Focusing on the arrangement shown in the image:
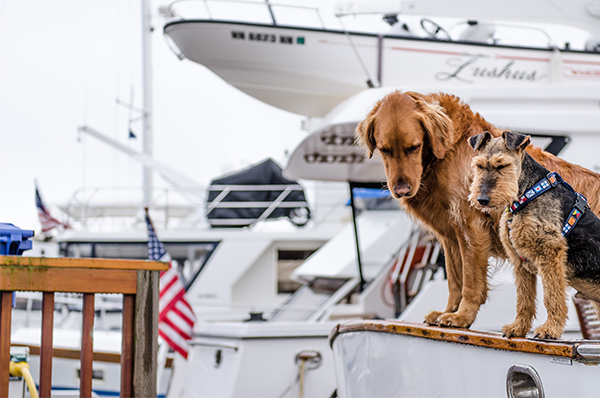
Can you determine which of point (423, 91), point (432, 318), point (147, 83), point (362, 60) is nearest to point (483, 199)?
point (432, 318)

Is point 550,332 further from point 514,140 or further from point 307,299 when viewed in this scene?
point 307,299

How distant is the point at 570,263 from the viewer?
6.56ft

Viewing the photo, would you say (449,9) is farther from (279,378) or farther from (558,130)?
(279,378)

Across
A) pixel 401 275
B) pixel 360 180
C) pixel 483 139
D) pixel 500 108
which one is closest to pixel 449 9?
pixel 500 108

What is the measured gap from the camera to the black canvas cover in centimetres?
1309

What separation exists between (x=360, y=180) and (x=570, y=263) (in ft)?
17.5

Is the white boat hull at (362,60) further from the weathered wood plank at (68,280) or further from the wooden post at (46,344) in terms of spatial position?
the wooden post at (46,344)

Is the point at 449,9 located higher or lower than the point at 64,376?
higher

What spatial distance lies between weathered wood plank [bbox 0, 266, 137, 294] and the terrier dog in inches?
60.7

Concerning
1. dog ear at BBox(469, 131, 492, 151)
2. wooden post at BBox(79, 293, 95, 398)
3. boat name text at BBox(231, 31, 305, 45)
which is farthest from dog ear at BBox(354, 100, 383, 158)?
boat name text at BBox(231, 31, 305, 45)

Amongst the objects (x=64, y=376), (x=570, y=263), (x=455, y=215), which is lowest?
(x=64, y=376)

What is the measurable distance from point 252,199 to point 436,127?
38.3 ft

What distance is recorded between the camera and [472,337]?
7.66ft

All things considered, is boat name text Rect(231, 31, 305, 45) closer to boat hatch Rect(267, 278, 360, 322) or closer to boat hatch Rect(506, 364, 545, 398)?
boat hatch Rect(267, 278, 360, 322)
